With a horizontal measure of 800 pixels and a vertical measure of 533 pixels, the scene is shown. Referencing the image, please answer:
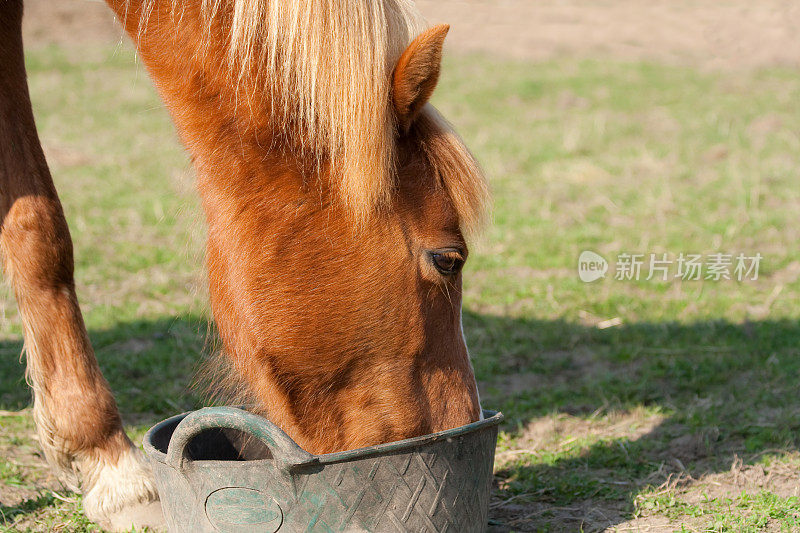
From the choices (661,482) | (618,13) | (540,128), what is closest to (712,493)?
(661,482)

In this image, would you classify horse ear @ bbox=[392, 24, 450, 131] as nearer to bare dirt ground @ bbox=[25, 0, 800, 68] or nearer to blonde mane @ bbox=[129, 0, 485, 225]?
blonde mane @ bbox=[129, 0, 485, 225]

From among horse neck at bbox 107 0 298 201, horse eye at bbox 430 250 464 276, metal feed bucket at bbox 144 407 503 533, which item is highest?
horse neck at bbox 107 0 298 201

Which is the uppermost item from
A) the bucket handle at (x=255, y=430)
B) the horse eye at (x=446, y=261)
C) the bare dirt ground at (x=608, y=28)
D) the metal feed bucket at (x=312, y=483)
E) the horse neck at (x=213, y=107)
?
the horse neck at (x=213, y=107)

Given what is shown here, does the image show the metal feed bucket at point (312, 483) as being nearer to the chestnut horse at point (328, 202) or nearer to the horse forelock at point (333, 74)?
the chestnut horse at point (328, 202)

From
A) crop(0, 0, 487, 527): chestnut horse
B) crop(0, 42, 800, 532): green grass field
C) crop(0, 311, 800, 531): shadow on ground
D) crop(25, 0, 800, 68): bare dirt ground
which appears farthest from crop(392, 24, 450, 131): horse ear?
crop(25, 0, 800, 68): bare dirt ground

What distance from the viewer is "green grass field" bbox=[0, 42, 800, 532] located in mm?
2697

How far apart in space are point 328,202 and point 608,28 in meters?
12.7

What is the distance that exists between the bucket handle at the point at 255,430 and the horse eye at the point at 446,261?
1.85ft

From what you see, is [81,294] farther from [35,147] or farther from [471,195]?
[471,195]

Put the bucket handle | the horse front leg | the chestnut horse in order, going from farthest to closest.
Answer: the horse front leg → the chestnut horse → the bucket handle

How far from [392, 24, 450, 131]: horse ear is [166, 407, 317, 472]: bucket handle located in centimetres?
83

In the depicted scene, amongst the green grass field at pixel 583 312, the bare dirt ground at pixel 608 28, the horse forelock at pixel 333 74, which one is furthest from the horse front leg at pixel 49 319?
the bare dirt ground at pixel 608 28

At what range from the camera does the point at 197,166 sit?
2156mm

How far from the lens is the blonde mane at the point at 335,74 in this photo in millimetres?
1940
